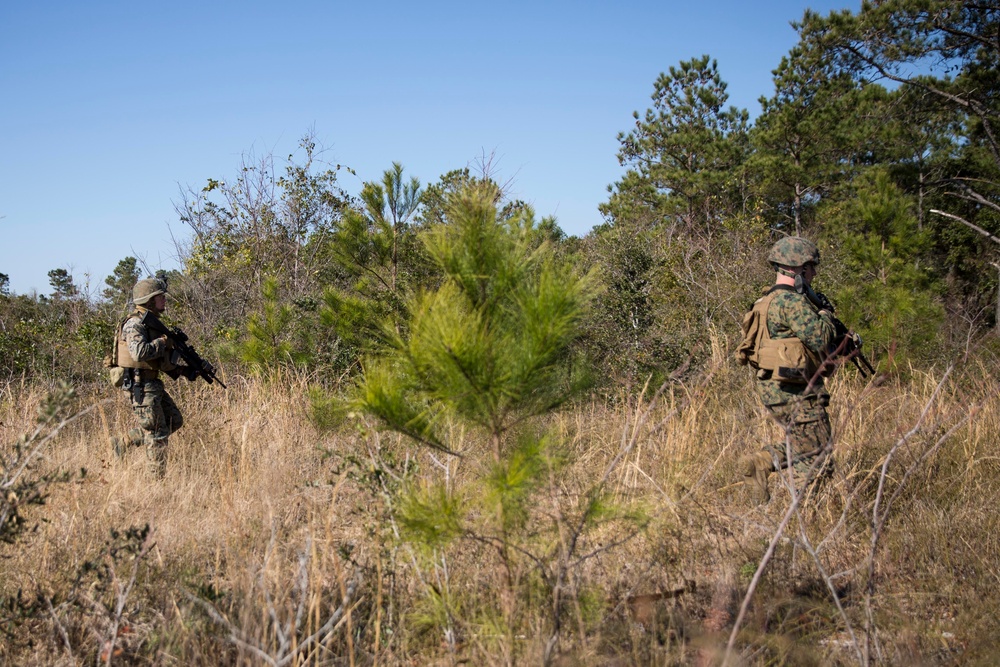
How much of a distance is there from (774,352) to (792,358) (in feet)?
0.35

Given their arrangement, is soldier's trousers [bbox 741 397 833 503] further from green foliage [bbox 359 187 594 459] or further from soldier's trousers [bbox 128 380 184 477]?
soldier's trousers [bbox 128 380 184 477]

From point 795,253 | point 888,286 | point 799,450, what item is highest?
point 888,286

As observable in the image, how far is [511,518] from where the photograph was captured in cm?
217

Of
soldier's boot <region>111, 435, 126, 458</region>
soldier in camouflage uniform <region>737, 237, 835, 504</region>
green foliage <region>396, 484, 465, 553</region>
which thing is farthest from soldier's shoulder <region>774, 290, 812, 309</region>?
soldier's boot <region>111, 435, 126, 458</region>

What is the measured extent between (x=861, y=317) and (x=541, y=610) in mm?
5264

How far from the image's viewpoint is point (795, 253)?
370 centimetres

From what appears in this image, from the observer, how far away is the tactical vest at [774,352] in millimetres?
3602

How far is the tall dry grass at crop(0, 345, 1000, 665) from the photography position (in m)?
2.28

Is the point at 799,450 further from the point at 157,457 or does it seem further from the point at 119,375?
the point at 119,375

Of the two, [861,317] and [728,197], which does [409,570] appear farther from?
[728,197]

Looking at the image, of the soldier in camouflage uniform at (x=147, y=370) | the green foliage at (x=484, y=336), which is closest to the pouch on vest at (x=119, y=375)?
the soldier in camouflage uniform at (x=147, y=370)

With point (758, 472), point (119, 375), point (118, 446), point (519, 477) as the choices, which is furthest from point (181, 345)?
point (758, 472)

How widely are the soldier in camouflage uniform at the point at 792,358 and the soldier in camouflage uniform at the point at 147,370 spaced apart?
384cm

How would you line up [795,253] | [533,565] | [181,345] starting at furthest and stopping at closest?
[181,345], [795,253], [533,565]
